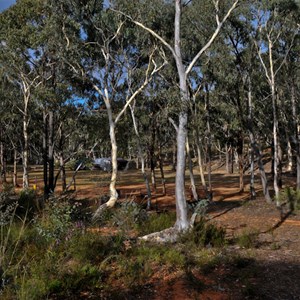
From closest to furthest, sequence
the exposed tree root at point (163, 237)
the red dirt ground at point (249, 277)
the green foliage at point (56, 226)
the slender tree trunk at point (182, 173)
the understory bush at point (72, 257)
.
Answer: the understory bush at point (72, 257) → the red dirt ground at point (249, 277) → the green foliage at point (56, 226) → the exposed tree root at point (163, 237) → the slender tree trunk at point (182, 173)

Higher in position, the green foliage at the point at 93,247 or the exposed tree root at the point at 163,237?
the green foliage at the point at 93,247

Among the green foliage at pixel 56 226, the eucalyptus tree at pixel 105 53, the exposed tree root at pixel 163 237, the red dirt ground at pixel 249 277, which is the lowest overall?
the red dirt ground at pixel 249 277

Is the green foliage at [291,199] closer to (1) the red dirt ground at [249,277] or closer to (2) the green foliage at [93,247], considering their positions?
(1) the red dirt ground at [249,277]

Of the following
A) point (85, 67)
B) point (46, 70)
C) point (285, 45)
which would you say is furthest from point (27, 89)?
point (285, 45)

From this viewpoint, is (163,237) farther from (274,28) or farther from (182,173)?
(274,28)

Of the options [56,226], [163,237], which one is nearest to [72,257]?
[56,226]

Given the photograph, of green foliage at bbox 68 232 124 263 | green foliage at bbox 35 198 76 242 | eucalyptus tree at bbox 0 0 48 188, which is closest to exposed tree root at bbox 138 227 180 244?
green foliage at bbox 68 232 124 263

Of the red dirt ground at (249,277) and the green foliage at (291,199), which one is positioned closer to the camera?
the red dirt ground at (249,277)

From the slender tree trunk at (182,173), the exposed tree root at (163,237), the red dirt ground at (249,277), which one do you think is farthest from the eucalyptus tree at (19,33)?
the red dirt ground at (249,277)

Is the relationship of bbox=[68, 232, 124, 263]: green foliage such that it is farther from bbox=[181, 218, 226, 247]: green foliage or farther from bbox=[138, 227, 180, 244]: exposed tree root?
bbox=[181, 218, 226, 247]: green foliage

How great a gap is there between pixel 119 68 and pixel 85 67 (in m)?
1.74

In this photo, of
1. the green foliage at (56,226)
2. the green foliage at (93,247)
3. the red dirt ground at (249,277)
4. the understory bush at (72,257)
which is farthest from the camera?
the green foliage at (93,247)

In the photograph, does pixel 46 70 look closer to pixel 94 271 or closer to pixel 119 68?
pixel 119 68

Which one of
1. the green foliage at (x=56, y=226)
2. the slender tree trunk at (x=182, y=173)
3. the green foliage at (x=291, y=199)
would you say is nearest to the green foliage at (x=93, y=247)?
the green foliage at (x=56, y=226)
